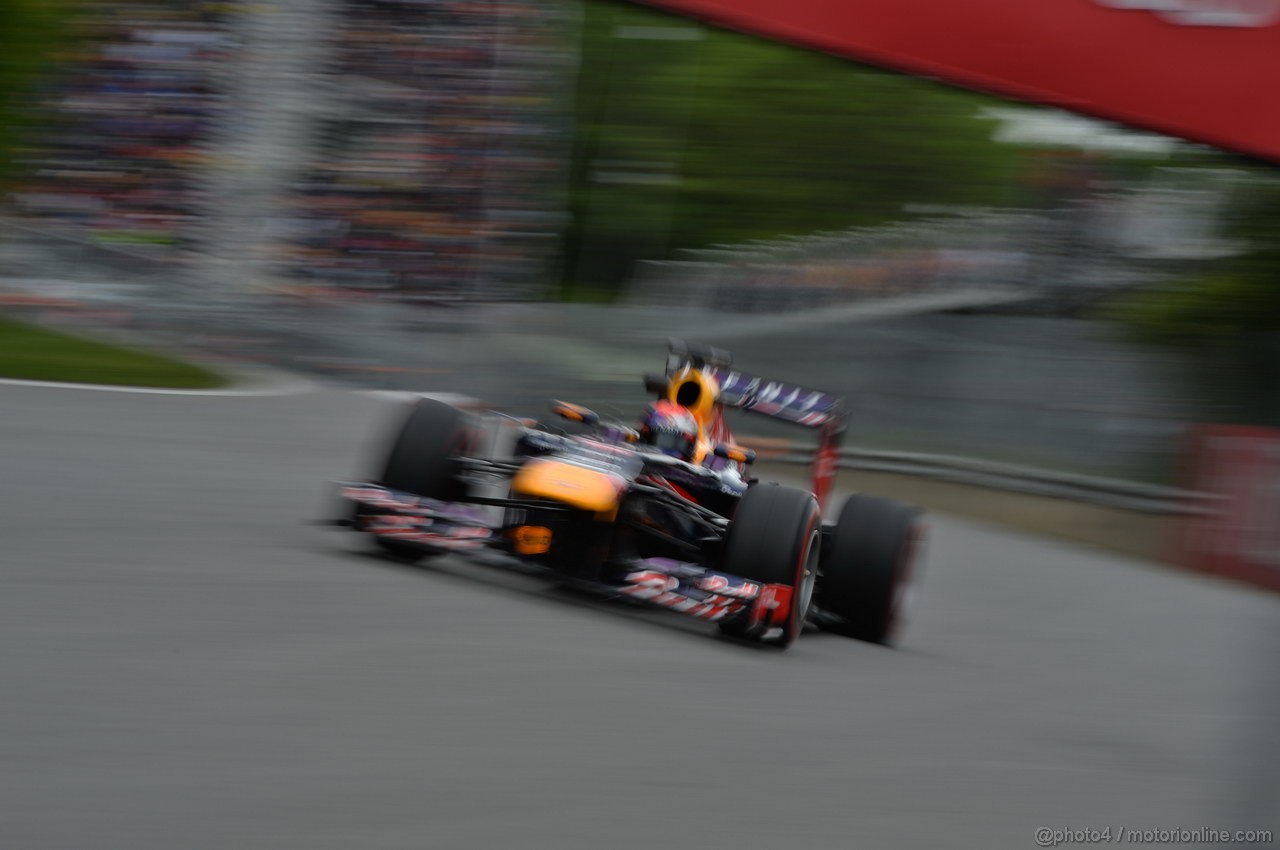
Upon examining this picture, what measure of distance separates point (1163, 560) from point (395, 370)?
6.57 meters

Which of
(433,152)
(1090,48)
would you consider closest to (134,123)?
(433,152)

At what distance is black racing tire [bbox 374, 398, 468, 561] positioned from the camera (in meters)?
6.86

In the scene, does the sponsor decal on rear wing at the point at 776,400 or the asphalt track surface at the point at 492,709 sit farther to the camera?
the sponsor decal on rear wing at the point at 776,400

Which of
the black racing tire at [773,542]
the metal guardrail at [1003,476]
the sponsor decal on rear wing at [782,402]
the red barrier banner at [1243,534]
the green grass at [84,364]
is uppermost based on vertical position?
the red barrier banner at [1243,534]

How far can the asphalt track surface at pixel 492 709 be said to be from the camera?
144 inches

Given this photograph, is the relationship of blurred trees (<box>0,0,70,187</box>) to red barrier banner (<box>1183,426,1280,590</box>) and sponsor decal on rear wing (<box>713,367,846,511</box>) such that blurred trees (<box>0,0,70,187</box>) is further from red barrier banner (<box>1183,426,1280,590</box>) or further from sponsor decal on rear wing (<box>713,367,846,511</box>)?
red barrier banner (<box>1183,426,1280,590</box>)

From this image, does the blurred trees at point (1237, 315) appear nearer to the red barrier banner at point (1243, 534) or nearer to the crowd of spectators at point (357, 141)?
the crowd of spectators at point (357, 141)

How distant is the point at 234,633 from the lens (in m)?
5.22

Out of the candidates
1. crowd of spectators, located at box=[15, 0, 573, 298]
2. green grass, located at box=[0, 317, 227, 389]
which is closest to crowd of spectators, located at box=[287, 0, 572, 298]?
crowd of spectators, located at box=[15, 0, 573, 298]

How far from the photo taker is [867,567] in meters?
7.11

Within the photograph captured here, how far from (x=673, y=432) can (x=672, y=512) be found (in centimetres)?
41

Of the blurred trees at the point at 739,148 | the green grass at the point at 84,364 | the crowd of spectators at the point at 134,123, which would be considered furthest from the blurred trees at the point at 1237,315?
the blurred trees at the point at 739,148

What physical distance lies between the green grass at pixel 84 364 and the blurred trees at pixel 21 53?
348cm

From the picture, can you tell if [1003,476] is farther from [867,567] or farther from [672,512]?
[672,512]
